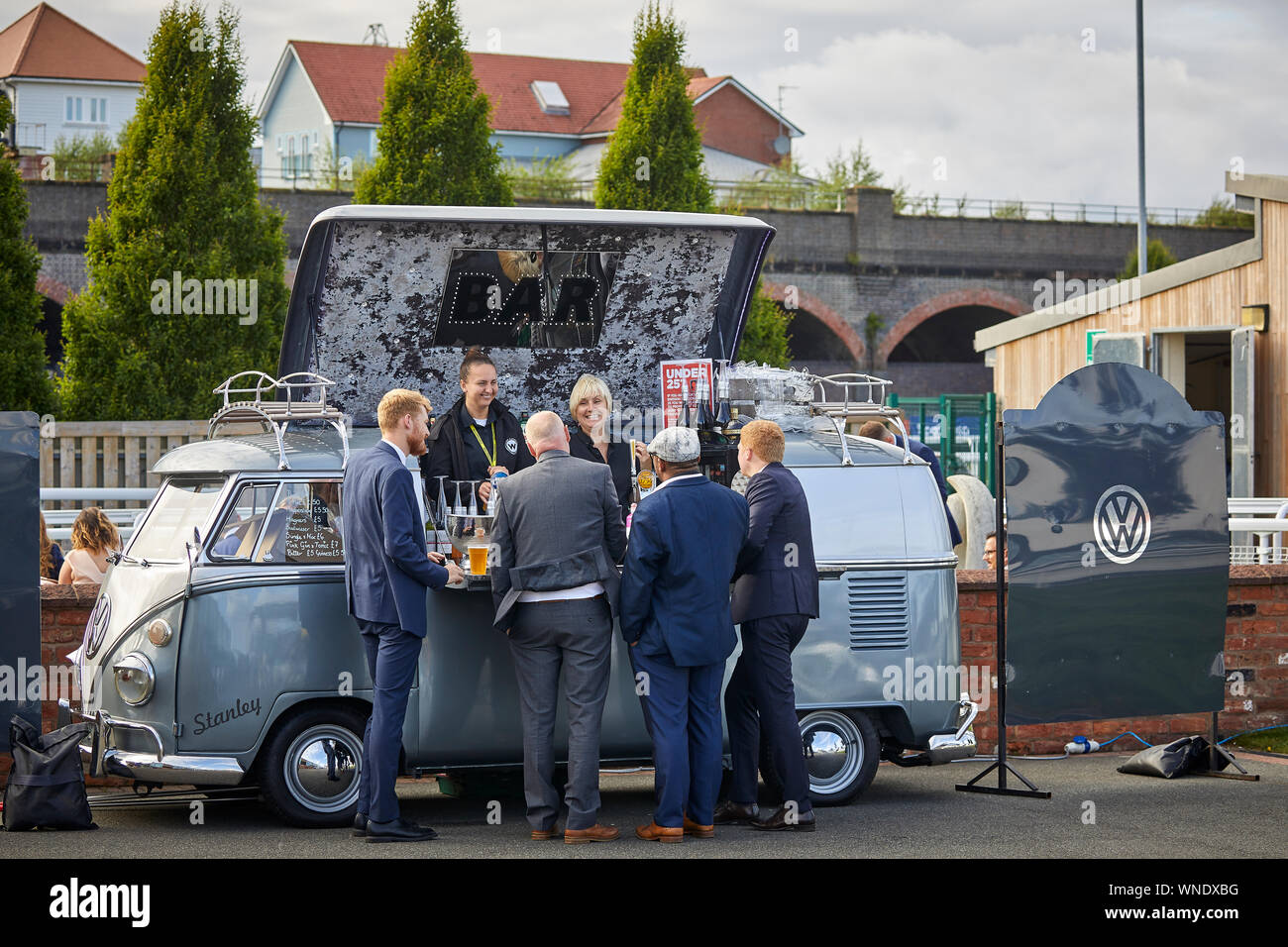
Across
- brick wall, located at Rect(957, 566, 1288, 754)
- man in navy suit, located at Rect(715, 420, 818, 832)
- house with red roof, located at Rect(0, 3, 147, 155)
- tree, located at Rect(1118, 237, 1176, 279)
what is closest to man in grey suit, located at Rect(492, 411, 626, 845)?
man in navy suit, located at Rect(715, 420, 818, 832)

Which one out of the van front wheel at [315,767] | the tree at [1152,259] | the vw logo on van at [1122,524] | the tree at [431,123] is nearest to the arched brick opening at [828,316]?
the tree at [1152,259]

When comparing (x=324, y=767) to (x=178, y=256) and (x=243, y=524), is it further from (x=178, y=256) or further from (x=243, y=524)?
(x=178, y=256)

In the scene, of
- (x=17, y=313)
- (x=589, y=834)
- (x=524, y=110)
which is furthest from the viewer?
(x=524, y=110)

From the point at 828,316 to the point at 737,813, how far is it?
103 feet

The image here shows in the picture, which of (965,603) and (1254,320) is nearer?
(965,603)

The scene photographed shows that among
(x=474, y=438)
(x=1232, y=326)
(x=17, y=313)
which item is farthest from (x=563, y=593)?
(x=1232, y=326)

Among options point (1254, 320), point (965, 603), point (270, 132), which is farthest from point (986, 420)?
point (270, 132)

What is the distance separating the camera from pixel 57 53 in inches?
2790

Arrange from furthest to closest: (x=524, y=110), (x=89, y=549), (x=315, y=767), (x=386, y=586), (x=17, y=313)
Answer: (x=524, y=110), (x=17, y=313), (x=89, y=549), (x=315, y=767), (x=386, y=586)

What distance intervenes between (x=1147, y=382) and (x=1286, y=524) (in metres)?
3.64

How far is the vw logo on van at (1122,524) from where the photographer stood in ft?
31.8

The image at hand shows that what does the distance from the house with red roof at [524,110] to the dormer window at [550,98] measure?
0.13ft

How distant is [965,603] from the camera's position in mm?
11266

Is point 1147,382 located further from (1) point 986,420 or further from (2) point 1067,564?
(1) point 986,420
